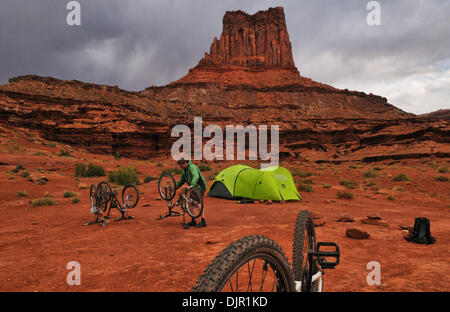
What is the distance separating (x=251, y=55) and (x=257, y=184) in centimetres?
10202

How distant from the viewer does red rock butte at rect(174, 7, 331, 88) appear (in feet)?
299

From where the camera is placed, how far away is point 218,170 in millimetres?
26656

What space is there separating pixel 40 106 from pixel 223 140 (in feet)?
112

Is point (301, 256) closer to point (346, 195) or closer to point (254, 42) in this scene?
point (346, 195)

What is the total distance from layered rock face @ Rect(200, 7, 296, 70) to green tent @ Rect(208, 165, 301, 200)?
9401 centimetres

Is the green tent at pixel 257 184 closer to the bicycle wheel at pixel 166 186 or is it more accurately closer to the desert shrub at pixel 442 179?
the bicycle wheel at pixel 166 186

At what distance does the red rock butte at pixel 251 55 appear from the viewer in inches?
3590

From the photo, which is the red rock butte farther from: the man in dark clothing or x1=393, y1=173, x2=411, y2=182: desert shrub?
the man in dark clothing

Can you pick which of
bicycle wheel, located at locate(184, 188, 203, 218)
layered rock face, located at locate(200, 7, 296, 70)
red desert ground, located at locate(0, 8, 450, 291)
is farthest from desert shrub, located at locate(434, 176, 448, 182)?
layered rock face, located at locate(200, 7, 296, 70)

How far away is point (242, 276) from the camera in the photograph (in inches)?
150

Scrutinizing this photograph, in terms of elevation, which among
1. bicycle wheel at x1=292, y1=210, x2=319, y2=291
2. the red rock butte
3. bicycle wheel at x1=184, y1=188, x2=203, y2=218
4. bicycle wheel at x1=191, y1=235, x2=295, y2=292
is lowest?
bicycle wheel at x1=184, y1=188, x2=203, y2=218

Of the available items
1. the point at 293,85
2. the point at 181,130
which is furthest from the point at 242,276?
the point at 293,85

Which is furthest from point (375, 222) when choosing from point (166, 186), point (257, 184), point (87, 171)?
point (87, 171)
